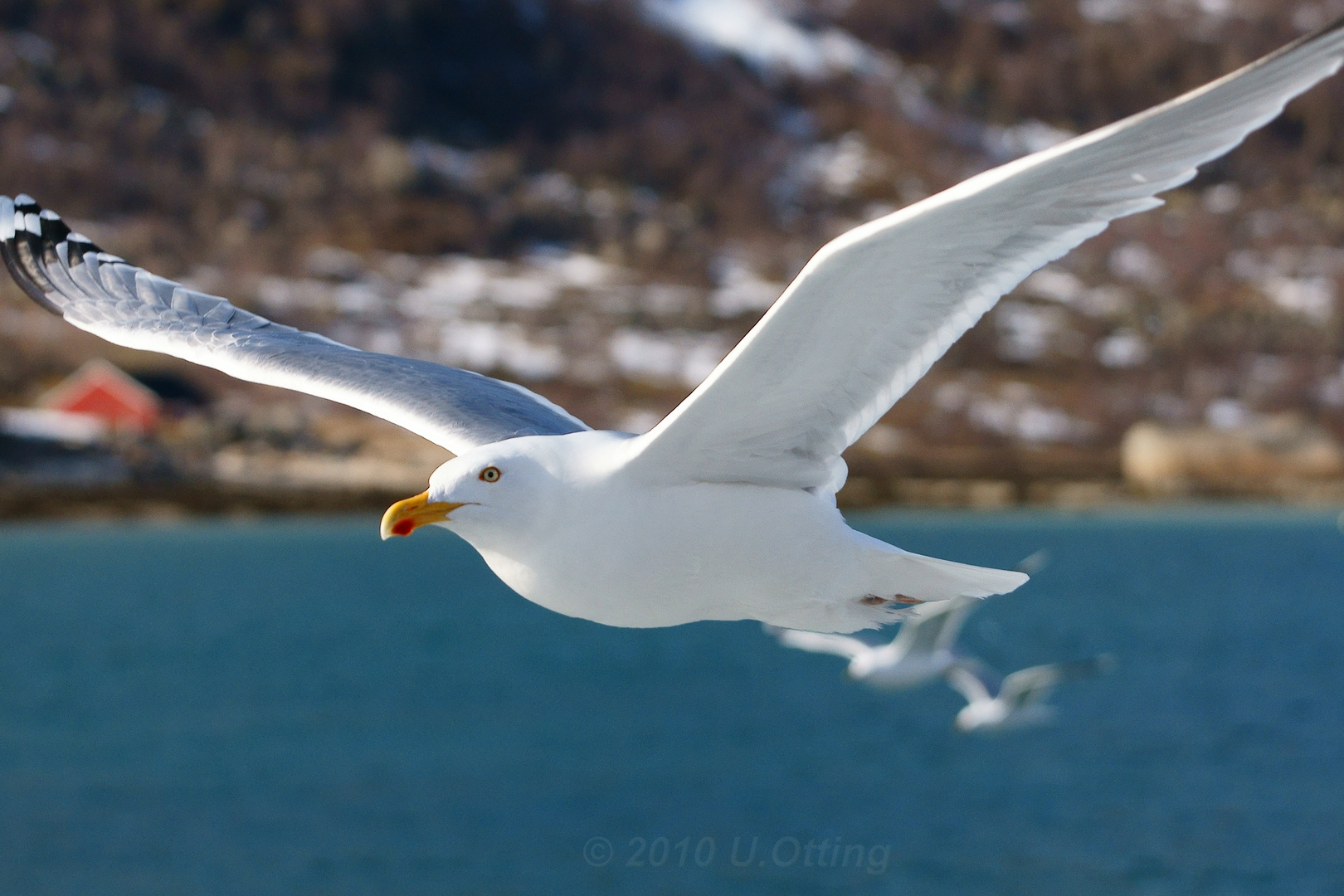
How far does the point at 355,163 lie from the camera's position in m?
148

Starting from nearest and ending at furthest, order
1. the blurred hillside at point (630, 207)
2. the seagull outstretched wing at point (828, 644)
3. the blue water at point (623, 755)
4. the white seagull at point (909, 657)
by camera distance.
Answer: the seagull outstretched wing at point (828, 644) → the white seagull at point (909, 657) → the blue water at point (623, 755) → the blurred hillside at point (630, 207)

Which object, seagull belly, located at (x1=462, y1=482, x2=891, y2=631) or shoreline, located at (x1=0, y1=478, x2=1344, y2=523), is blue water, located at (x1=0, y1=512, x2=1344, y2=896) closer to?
shoreline, located at (x1=0, y1=478, x2=1344, y2=523)

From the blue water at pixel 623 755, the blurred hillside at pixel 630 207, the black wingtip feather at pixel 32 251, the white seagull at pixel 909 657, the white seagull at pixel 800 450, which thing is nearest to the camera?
the white seagull at pixel 800 450

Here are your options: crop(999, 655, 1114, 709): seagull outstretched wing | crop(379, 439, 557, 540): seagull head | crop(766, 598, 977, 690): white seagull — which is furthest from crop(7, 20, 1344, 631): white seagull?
crop(999, 655, 1114, 709): seagull outstretched wing

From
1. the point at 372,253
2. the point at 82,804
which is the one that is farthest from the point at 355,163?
the point at 82,804

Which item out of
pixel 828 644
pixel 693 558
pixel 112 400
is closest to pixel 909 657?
pixel 828 644

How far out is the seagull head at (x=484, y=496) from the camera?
4.67 meters

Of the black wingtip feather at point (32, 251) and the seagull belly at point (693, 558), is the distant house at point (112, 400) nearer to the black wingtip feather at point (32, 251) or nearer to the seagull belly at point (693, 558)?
the black wingtip feather at point (32, 251)

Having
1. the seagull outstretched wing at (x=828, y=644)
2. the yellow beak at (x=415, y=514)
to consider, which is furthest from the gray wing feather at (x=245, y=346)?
the seagull outstretched wing at (x=828, y=644)

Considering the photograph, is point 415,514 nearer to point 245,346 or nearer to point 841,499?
point 245,346

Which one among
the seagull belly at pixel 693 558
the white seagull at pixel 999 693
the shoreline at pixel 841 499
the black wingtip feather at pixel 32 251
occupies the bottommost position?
the white seagull at pixel 999 693

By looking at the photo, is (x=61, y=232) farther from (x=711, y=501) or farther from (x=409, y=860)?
(x=409, y=860)

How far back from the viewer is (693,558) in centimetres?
474

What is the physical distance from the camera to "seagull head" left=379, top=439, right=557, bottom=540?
4.67 m
